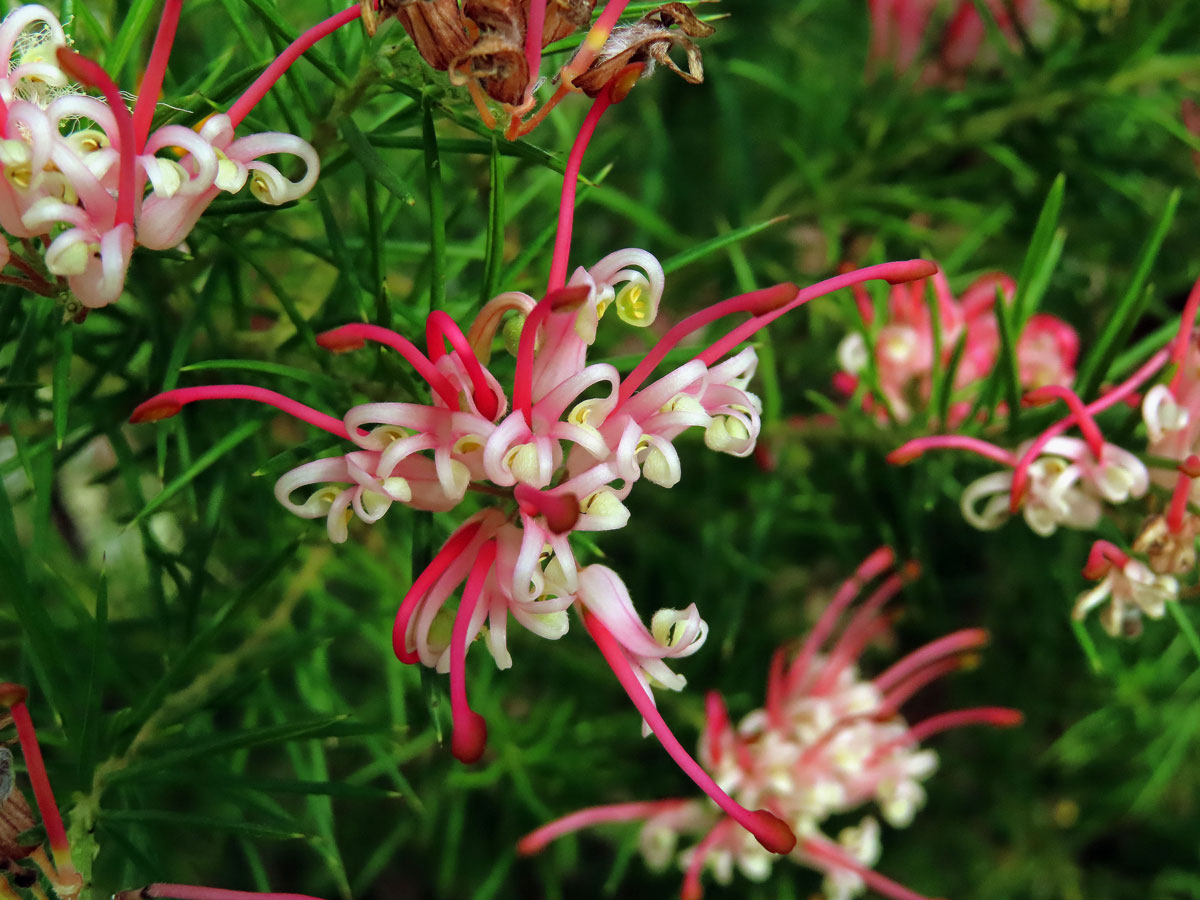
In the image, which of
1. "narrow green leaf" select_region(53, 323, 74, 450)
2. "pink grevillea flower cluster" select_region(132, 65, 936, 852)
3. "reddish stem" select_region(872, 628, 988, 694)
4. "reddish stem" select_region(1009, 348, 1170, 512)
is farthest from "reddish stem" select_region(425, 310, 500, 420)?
"reddish stem" select_region(872, 628, 988, 694)

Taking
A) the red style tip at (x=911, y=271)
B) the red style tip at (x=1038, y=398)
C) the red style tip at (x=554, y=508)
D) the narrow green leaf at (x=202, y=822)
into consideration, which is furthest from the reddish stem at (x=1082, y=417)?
the narrow green leaf at (x=202, y=822)

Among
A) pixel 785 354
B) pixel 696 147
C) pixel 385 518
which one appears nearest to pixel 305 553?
pixel 385 518

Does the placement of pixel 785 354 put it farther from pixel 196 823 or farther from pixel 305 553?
pixel 196 823

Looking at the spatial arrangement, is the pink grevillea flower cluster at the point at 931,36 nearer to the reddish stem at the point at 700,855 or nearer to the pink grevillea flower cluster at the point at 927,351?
the pink grevillea flower cluster at the point at 927,351

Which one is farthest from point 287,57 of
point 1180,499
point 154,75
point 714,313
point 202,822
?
point 1180,499

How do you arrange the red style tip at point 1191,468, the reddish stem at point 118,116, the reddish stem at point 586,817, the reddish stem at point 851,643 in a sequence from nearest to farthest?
the reddish stem at point 118,116
the red style tip at point 1191,468
the reddish stem at point 586,817
the reddish stem at point 851,643

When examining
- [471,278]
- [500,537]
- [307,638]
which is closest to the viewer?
[500,537]

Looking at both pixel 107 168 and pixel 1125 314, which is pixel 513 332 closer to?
pixel 107 168
